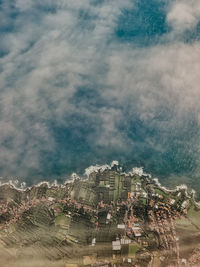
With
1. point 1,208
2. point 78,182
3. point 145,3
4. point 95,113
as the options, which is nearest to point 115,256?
point 78,182

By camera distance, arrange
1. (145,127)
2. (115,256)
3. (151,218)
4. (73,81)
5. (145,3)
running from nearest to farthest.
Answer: (115,256) < (151,218) < (145,127) < (73,81) < (145,3)

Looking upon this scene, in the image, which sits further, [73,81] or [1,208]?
[73,81]

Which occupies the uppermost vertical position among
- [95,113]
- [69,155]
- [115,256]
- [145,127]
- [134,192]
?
[95,113]

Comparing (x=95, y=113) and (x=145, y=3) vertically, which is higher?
(x=145, y=3)

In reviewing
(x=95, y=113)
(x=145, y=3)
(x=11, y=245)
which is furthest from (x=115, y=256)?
Answer: (x=145, y=3)

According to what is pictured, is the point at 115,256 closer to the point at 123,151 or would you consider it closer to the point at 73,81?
the point at 123,151

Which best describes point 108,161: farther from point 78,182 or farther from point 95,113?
point 95,113

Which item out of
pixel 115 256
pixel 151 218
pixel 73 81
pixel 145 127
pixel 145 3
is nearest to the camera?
pixel 115 256
